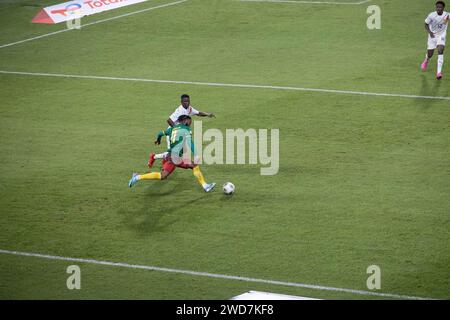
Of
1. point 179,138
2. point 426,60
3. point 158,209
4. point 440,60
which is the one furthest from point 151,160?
point 426,60

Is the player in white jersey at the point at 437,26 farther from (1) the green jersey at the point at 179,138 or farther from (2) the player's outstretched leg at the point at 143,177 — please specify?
(2) the player's outstretched leg at the point at 143,177

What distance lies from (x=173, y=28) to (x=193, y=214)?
56.2ft

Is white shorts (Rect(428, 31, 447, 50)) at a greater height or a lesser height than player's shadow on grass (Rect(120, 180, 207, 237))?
greater

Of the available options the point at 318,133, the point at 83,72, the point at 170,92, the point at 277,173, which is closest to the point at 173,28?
the point at 83,72

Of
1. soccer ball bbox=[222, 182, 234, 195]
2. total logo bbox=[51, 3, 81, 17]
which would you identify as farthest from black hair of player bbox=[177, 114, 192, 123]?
total logo bbox=[51, 3, 81, 17]

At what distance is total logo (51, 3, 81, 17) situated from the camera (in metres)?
34.2

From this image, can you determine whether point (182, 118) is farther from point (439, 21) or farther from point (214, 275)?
point (439, 21)

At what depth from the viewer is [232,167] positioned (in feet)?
59.4

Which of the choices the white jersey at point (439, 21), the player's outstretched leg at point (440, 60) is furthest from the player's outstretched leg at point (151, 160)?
the white jersey at point (439, 21)

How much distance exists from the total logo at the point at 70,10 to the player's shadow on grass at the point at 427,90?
51.4ft

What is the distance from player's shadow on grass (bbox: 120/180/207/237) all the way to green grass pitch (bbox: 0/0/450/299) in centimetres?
5

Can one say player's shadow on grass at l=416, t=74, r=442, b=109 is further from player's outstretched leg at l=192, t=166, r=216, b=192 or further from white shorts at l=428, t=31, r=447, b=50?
player's outstretched leg at l=192, t=166, r=216, b=192

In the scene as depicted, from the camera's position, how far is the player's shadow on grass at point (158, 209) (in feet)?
49.5

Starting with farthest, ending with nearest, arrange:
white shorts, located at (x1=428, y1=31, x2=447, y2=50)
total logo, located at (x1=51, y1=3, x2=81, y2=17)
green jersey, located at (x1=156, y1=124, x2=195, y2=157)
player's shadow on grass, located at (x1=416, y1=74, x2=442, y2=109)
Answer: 1. total logo, located at (x1=51, y1=3, x2=81, y2=17)
2. white shorts, located at (x1=428, y1=31, x2=447, y2=50)
3. player's shadow on grass, located at (x1=416, y1=74, x2=442, y2=109)
4. green jersey, located at (x1=156, y1=124, x2=195, y2=157)
